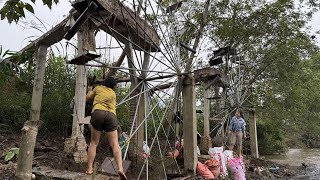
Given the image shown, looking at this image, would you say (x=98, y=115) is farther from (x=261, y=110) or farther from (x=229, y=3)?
(x=261, y=110)

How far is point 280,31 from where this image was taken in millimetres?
14320

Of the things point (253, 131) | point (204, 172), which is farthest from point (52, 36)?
point (253, 131)

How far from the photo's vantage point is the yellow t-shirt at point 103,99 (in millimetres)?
4551

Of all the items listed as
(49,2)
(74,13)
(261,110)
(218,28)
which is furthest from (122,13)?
(261,110)

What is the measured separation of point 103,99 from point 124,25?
8.42 ft

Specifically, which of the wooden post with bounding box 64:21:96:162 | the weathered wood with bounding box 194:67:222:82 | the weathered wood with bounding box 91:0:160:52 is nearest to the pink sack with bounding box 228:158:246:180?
the weathered wood with bounding box 194:67:222:82

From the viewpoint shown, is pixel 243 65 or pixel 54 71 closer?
pixel 54 71

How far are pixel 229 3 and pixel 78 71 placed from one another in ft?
30.6

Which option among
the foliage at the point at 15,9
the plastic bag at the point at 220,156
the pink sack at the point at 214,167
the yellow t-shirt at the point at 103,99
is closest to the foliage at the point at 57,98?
the plastic bag at the point at 220,156

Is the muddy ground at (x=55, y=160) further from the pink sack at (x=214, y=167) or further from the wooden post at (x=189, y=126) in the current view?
the pink sack at (x=214, y=167)

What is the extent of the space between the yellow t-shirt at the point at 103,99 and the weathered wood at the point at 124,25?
1.41 metres

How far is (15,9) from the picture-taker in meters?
1.91

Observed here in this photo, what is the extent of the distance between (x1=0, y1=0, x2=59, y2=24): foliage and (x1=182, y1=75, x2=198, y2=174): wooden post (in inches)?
207

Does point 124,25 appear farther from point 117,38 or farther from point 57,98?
point 57,98
